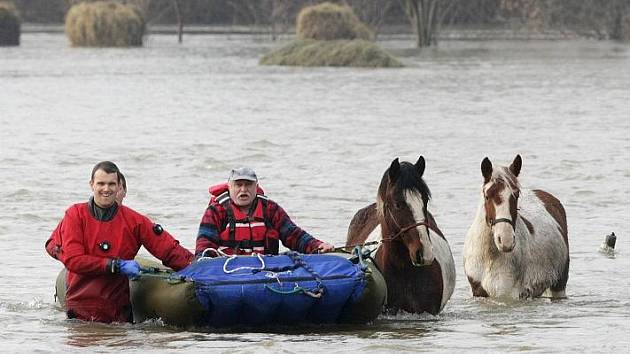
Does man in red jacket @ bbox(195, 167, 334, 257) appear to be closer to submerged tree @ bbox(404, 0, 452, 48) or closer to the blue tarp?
the blue tarp

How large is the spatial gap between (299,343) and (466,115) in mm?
24157

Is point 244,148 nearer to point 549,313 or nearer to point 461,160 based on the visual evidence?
point 461,160

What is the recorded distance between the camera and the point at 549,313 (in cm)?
1090

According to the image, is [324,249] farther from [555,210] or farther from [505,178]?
[555,210]

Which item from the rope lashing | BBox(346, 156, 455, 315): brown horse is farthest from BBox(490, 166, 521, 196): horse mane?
the rope lashing

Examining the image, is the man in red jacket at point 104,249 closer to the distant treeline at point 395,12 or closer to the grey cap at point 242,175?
the grey cap at point 242,175

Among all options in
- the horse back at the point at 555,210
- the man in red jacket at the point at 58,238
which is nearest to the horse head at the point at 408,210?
the man in red jacket at the point at 58,238

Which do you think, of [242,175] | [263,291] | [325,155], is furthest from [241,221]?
[325,155]

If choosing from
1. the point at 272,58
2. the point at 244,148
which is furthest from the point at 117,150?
the point at 272,58

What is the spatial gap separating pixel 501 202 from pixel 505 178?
0.18m

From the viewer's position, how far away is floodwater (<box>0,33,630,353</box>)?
393 inches

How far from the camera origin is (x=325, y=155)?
81.1 ft

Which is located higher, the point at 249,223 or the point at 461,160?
the point at 249,223

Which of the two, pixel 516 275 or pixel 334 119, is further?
pixel 334 119
